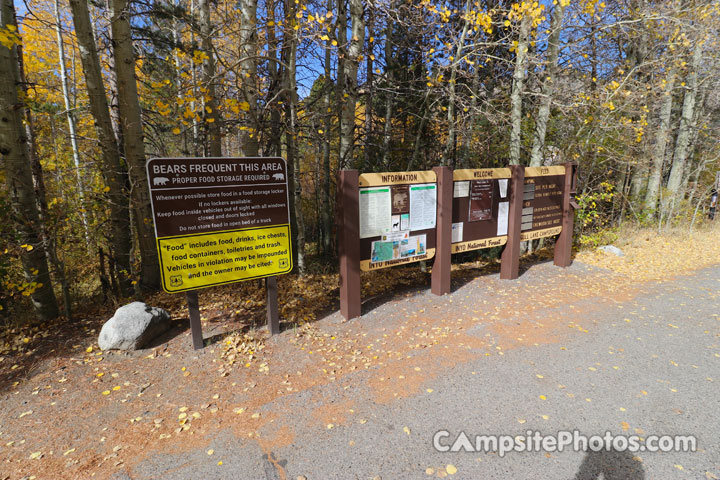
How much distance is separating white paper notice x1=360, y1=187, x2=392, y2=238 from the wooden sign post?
1.13 meters

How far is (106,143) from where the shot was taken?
5859mm

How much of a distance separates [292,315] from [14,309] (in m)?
4.29

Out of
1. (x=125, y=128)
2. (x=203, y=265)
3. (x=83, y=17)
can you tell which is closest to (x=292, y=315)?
(x=203, y=265)

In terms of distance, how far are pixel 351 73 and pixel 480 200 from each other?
11.1ft

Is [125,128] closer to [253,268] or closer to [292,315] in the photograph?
[253,268]

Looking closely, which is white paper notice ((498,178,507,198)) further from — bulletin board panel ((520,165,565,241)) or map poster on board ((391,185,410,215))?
map poster on board ((391,185,410,215))

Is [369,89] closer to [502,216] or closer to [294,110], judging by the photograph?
[294,110]

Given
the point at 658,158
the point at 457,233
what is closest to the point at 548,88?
the point at 457,233

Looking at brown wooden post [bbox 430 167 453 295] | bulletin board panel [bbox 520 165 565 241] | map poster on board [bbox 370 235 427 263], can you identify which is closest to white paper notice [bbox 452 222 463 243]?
brown wooden post [bbox 430 167 453 295]

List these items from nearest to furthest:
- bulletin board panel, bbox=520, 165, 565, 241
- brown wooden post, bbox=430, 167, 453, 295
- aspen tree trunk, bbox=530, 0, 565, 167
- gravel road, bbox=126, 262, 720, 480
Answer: gravel road, bbox=126, 262, 720, 480
brown wooden post, bbox=430, 167, 453, 295
bulletin board panel, bbox=520, 165, 565, 241
aspen tree trunk, bbox=530, 0, 565, 167

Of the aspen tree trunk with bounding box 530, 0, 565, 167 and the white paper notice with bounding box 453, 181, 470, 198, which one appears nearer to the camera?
the white paper notice with bounding box 453, 181, 470, 198

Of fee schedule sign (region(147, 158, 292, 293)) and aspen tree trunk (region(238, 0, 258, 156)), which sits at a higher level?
aspen tree trunk (region(238, 0, 258, 156))

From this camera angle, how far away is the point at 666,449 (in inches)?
113

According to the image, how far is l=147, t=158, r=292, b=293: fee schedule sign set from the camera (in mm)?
4043
